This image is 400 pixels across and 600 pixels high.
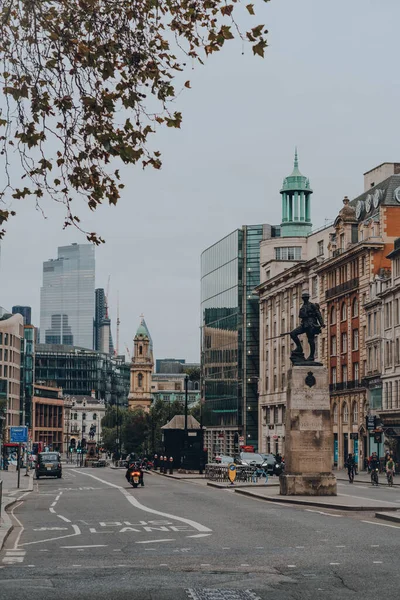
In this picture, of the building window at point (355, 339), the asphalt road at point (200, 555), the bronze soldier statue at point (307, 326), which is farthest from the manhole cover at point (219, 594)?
the building window at point (355, 339)

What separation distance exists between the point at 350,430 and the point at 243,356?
139 feet

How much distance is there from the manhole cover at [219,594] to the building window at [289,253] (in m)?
110

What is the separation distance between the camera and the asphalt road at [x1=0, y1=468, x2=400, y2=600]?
1429 centimetres

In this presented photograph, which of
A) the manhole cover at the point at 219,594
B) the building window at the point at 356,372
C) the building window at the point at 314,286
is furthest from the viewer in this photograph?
A: the building window at the point at 314,286

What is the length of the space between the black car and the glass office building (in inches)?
2235

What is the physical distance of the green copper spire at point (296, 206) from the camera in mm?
129875

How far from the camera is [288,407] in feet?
129

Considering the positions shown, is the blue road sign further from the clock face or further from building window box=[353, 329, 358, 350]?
the clock face

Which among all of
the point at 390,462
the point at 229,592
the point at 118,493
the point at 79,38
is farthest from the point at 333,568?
the point at 390,462

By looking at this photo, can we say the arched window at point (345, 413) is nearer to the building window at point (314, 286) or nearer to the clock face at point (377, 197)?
the building window at point (314, 286)

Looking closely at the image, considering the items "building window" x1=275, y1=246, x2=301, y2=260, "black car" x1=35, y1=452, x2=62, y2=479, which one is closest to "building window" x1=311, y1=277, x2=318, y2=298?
"building window" x1=275, y1=246, x2=301, y2=260

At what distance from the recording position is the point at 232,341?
13625 cm

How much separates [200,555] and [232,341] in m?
118

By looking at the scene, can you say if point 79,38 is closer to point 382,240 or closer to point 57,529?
point 57,529
